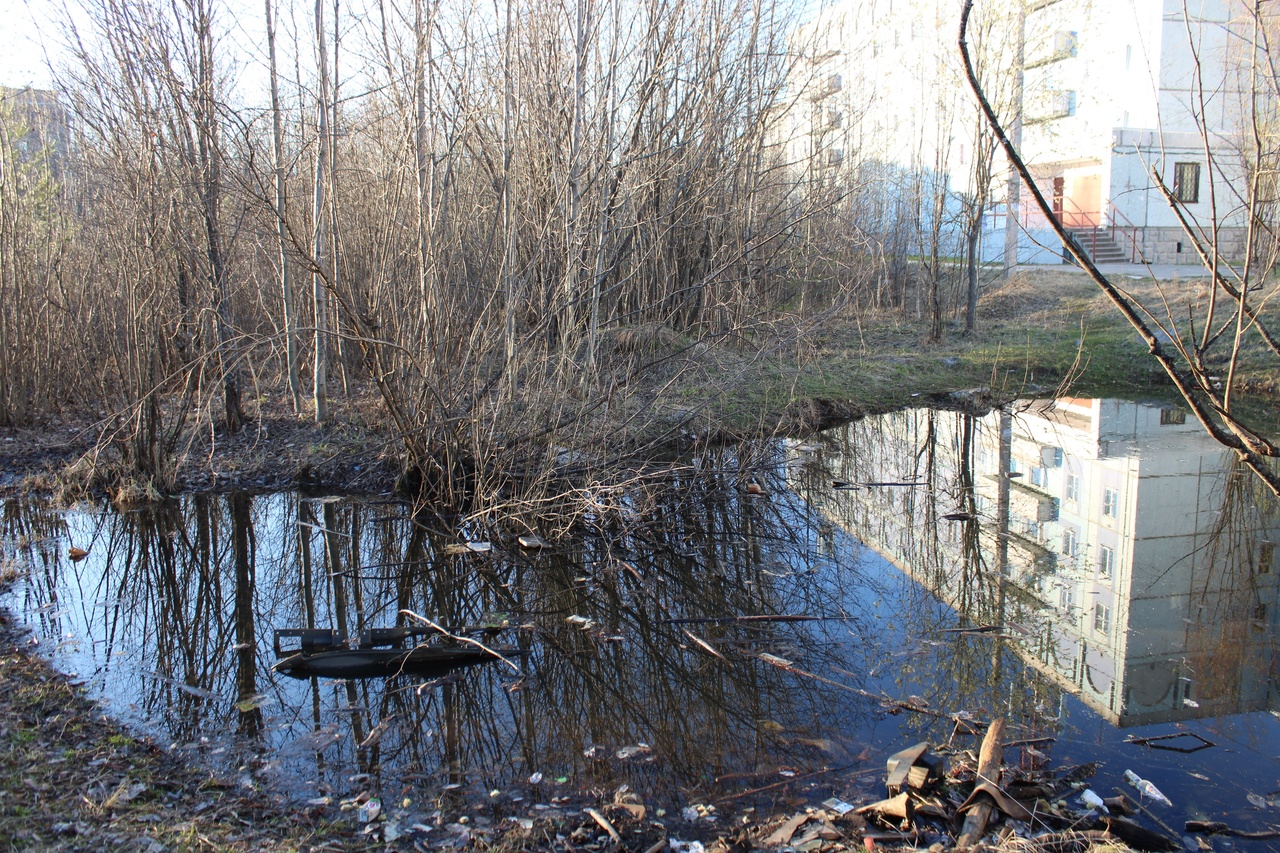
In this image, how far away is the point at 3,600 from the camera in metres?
5.61

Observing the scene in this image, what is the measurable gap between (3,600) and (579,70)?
17.8 feet

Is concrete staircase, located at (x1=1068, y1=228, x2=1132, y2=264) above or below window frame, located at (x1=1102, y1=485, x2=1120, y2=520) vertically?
above

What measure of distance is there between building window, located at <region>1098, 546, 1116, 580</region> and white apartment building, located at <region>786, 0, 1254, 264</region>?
17.7 ft

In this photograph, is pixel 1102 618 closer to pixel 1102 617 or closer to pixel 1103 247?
pixel 1102 617

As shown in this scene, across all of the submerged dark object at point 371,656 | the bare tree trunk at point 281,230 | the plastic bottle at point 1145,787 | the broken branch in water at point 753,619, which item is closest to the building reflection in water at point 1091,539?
the plastic bottle at point 1145,787

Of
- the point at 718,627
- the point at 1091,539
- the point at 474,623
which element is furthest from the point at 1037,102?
the point at 474,623

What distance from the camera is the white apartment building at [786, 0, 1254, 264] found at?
43.9 ft

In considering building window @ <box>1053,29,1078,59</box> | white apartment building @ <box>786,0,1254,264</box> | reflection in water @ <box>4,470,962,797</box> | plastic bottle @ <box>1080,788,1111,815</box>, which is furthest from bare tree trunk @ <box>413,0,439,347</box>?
building window @ <box>1053,29,1078,59</box>

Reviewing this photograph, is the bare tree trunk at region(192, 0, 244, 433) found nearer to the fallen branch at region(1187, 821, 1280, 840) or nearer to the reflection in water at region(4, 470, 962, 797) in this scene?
the reflection in water at region(4, 470, 962, 797)

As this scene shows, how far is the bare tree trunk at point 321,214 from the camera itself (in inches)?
288

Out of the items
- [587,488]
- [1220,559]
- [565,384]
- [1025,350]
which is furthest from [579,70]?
[1025,350]

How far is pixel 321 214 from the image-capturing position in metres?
8.35

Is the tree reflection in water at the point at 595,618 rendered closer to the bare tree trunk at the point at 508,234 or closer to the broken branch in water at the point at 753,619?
the broken branch in water at the point at 753,619

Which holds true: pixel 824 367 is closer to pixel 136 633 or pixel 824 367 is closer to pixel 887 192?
pixel 887 192
